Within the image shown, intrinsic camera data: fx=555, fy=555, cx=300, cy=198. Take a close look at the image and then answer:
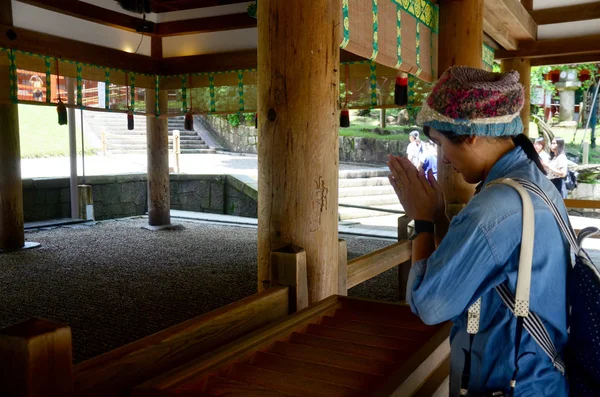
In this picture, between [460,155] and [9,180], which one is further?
[9,180]

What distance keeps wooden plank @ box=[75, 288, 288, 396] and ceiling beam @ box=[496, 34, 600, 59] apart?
19.1 ft

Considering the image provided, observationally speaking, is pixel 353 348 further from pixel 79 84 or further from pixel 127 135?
pixel 127 135

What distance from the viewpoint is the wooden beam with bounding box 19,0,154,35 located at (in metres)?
6.49

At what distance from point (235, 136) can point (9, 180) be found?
11687 millimetres

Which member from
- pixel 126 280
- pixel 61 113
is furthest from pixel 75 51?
pixel 126 280

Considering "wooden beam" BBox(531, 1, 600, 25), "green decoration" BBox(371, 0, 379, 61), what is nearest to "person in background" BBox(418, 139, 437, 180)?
"wooden beam" BBox(531, 1, 600, 25)

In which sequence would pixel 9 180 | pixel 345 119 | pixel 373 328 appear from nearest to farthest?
pixel 373 328
pixel 345 119
pixel 9 180

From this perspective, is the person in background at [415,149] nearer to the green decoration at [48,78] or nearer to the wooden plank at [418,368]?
the green decoration at [48,78]

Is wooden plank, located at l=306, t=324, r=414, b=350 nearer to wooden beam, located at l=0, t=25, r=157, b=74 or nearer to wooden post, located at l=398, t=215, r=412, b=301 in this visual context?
wooden post, located at l=398, t=215, r=412, b=301

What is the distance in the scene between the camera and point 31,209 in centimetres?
862

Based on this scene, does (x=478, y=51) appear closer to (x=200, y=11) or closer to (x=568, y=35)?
(x=568, y=35)

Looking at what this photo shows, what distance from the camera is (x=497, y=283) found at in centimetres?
126

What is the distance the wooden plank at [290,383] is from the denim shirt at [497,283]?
0.36 m

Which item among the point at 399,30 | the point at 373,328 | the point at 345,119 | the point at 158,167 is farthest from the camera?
the point at 158,167
